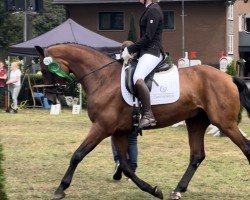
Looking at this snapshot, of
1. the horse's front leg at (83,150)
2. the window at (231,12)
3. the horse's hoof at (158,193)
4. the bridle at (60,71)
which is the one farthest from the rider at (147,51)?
the window at (231,12)

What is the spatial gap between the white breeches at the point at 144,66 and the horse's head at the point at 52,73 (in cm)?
97

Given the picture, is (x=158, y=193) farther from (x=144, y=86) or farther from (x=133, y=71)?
(x=133, y=71)

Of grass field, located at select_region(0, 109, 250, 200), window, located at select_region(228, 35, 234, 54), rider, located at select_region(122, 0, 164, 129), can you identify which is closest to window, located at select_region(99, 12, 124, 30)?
window, located at select_region(228, 35, 234, 54)

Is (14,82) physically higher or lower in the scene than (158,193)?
higher

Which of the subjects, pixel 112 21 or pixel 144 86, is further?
pixel 112 21

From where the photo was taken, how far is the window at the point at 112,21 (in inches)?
2207

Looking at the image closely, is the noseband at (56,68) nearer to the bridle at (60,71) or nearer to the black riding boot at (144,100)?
the bridle at (60,71)

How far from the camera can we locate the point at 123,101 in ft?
31.2

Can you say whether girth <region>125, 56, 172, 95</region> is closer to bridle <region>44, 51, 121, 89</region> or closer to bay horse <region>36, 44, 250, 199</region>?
bay horse <region>36, 44, 250, 199</region>

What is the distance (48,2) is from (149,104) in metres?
73.4

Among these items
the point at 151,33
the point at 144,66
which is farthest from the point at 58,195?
the point at 151,33

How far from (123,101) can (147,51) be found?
726mm

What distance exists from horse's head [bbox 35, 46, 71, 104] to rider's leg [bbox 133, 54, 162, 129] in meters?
0.99

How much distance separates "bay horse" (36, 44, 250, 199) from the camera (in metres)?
9.45
